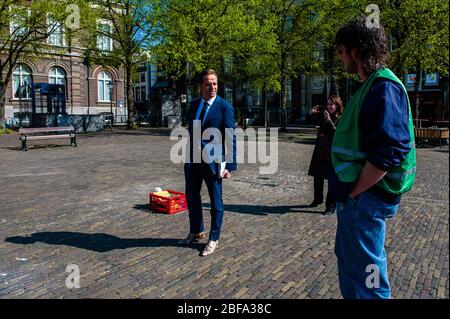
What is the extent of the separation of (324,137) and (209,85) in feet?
8.73

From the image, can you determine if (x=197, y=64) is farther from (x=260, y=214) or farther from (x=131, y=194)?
(x=260, y=214)

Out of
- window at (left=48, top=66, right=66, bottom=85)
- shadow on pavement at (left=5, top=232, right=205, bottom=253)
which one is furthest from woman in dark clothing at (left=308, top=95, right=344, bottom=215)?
window at (left=48, top=66, right=66, bottom=85)

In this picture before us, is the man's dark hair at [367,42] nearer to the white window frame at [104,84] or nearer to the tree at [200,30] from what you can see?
the tree at [200,30]

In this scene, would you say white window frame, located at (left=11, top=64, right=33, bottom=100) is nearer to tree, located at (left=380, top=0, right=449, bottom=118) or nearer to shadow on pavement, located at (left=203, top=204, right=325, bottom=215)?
tree, located at (left=380, top=0, right=449, bottom=118)

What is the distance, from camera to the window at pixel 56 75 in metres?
36.9

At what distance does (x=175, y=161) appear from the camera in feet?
40.4

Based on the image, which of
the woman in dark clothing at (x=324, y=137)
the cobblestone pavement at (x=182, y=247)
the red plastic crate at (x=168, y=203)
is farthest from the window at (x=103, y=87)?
the woman in dark clothing at (x=324, y=137)

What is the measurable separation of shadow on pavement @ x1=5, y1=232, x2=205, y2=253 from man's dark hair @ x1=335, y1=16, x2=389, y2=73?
9.95ft

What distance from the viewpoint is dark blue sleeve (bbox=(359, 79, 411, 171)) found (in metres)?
1.82

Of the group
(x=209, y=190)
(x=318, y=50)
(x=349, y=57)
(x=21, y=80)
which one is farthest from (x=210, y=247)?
(x=21, y=80)

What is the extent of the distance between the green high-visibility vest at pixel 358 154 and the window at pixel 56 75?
39681 millimetres

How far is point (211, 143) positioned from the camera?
4.15 m

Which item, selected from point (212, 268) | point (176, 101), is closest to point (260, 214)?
point (212, 268)
